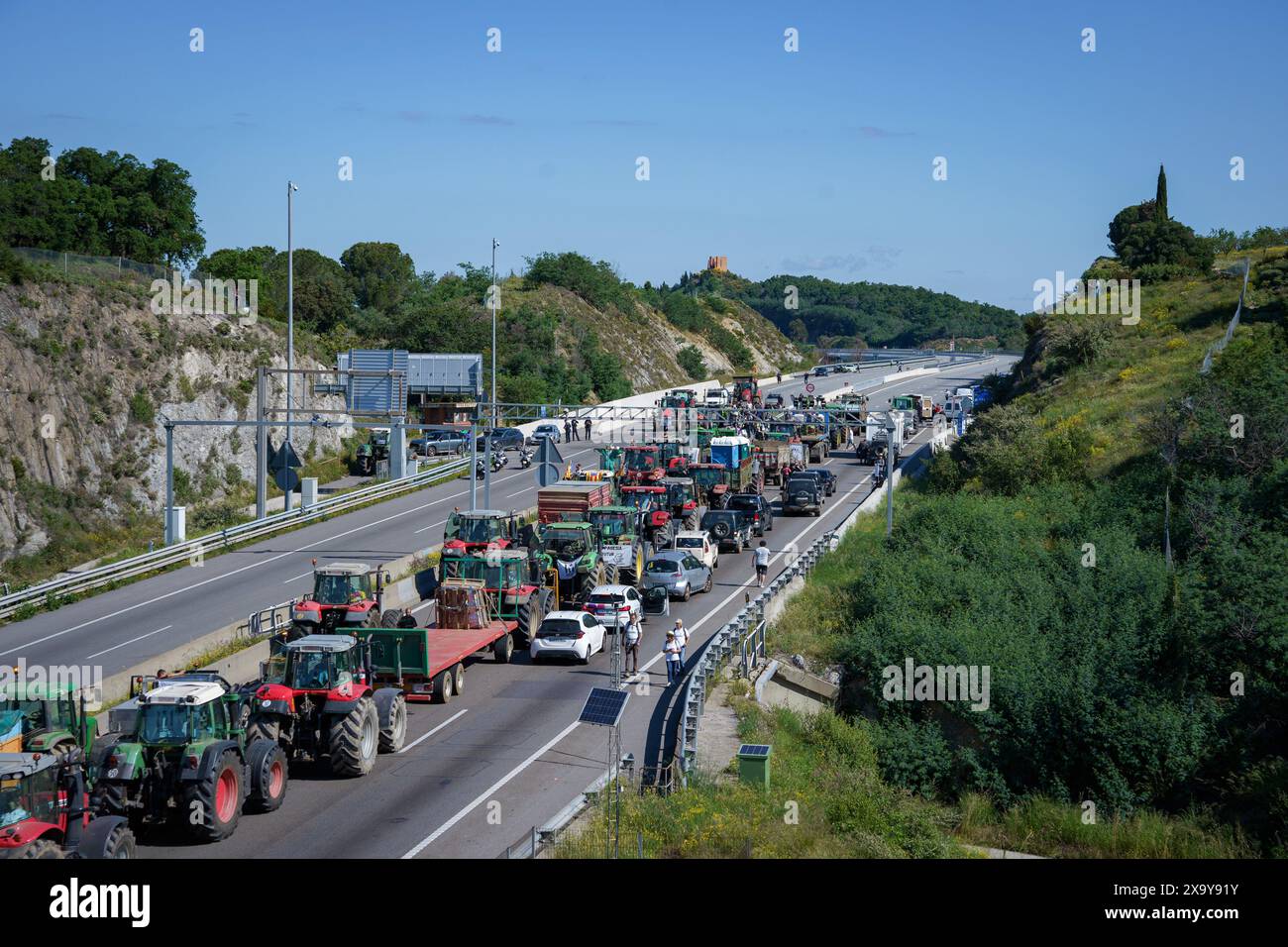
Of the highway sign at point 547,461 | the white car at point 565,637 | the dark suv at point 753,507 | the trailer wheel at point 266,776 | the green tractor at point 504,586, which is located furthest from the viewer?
the dark suv at point 753,507

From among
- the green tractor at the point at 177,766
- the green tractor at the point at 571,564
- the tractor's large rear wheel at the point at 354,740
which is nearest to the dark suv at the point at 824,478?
the green tractor at the point at 571,564

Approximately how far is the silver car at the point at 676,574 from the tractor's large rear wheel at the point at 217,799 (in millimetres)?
18283

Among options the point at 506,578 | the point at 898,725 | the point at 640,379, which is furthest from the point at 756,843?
the point at 640,379

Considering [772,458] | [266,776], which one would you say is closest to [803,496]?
[772,458]

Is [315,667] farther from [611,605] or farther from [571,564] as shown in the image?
[571,564]

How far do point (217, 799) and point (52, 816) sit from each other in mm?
2547

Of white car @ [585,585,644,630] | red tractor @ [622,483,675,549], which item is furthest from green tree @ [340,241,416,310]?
white car @ [585,585,644,630]

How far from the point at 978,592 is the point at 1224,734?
802cm

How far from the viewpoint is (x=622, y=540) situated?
36062 millimetres

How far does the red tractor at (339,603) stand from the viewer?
2653 centimetres

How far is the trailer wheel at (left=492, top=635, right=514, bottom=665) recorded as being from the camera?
28344mm

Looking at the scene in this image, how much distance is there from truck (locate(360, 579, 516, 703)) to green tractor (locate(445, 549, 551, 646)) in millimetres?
174

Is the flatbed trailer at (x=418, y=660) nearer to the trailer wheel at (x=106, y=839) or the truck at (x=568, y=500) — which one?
the trailer wheel at (x=106, y=839)
